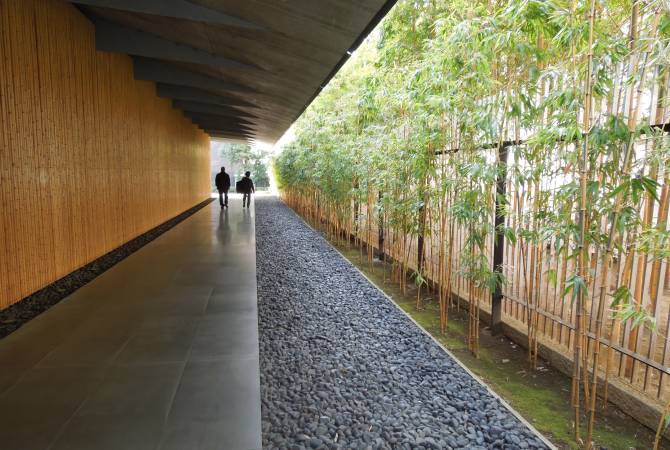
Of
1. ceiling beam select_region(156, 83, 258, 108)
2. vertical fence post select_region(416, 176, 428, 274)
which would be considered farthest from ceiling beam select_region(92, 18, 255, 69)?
vertical fence post select_region(416, 176, 428, 274)

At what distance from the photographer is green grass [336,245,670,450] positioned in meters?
2.06

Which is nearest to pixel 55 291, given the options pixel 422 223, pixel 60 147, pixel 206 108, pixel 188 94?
pixel 60 147

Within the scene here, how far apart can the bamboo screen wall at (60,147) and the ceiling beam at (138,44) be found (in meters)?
0.14

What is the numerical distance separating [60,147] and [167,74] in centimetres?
330

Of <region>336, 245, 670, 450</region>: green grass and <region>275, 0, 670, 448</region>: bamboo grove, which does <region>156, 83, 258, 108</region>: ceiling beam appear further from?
<region>336, 245, 670, 450</region>: green grass

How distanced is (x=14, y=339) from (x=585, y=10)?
396 cm

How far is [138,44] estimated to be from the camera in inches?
212

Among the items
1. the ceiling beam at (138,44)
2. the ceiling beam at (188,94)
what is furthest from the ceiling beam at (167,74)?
the ceiling beam at (138,44)

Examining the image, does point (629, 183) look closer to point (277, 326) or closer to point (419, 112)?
point (419, 112)

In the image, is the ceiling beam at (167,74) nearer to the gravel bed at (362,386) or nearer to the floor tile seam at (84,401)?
the gravel bed at (362,386)

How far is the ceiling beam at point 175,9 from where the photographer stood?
12.5 ft

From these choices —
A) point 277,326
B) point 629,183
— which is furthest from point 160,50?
point 629,183

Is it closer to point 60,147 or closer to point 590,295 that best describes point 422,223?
point 590,295

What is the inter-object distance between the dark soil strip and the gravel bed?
1.85m
